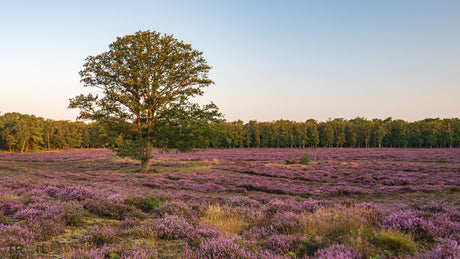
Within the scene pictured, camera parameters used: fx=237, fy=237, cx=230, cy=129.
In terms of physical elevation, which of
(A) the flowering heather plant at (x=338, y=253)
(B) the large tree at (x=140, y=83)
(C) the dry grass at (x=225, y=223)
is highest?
(B) the large tree at (x=140, y=83)

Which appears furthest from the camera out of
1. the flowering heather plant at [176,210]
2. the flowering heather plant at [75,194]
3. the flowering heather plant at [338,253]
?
the flowering heather plant at [75,194]

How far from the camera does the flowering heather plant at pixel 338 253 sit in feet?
12.2

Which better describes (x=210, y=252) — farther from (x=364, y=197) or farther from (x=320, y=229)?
(x=364, y=197)

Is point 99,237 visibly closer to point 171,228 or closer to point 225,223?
point 171,228

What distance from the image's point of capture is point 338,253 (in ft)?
12.8

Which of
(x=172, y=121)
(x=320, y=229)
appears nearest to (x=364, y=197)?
(x=320, y=229)

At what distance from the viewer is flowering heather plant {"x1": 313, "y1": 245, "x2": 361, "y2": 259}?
146 inches

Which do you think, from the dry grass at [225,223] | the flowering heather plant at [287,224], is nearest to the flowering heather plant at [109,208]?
the dry grass at [225,223]

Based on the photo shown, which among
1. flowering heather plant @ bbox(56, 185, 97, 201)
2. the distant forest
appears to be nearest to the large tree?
flowering heather plant @ bbox(56, 185, 97, 201)

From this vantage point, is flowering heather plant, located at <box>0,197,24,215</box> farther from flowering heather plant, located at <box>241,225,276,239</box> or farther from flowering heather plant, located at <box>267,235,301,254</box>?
flowering heather plant, located at <box>267,235,301,254</box>

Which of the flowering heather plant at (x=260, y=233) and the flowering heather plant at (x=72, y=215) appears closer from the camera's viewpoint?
the flowering heather plant at (x=260, y=233)

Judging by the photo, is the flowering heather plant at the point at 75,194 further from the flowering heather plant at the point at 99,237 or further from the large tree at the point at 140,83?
the large tree at the point at 140,83

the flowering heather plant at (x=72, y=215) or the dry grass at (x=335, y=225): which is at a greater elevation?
the dry grass at (x=335, y=225)

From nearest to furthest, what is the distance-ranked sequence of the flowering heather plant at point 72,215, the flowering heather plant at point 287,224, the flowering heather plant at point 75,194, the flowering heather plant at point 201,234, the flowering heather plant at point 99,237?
the flowering heather plant at point 99,237
the flowering heather plant at point 201,234
the flowering heather plant at point 287,224
the flowering heather plant at point 72,215
the flowering heather plant at point 75,194
